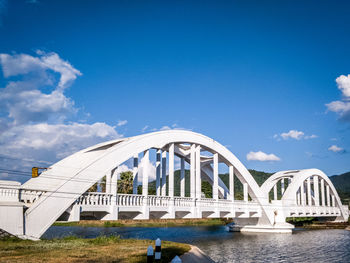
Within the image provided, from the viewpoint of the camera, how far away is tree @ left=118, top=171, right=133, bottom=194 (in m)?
41.1

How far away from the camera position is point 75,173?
16.6 meters

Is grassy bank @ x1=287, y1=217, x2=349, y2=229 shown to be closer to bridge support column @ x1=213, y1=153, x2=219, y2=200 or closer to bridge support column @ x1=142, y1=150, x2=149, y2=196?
bridge support column @ x1=213, y1=153, x2=219, y2=200

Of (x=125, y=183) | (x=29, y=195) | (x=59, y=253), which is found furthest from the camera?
(x=125, y=183)

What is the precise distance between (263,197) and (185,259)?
25.5m

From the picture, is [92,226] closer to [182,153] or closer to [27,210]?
[182,153]

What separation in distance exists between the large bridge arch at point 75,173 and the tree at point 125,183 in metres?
17.1

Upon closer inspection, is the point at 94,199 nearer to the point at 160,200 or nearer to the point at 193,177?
the point at 160,200

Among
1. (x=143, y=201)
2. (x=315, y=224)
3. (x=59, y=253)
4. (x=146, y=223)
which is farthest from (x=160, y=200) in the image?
(x=315, y=224)

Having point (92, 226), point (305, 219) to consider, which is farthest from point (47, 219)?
point (305, 219)

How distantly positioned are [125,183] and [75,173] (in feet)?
82.1

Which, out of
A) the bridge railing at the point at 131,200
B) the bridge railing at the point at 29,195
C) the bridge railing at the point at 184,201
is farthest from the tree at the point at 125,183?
the bridge railing at the point at 29,195

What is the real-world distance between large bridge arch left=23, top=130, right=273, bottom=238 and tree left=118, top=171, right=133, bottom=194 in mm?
17130

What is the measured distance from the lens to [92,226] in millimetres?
45469

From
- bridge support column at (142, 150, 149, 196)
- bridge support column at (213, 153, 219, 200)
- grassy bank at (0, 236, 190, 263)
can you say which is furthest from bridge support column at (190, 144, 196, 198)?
grassy bank at (0, 236, 190, 263)
